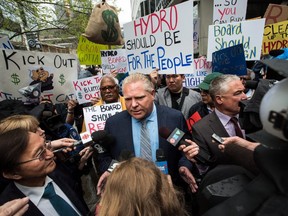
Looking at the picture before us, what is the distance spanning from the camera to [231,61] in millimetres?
3250

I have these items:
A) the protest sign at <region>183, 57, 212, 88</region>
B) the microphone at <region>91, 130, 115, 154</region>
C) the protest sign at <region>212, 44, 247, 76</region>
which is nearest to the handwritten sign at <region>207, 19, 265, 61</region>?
the protest sign at <region>212, 44, 247, 76</region>

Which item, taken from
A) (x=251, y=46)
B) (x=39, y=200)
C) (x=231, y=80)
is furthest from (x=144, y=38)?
(x=39, y=200)

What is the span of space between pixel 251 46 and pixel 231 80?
1.46 m

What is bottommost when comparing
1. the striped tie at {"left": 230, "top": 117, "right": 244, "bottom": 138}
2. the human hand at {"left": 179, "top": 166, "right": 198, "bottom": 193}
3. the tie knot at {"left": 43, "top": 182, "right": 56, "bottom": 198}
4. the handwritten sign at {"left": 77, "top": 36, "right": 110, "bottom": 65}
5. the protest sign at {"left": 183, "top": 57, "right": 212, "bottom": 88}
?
the human hand at {"left": 179, "top": 166, "right": 198, "bottom": 193}

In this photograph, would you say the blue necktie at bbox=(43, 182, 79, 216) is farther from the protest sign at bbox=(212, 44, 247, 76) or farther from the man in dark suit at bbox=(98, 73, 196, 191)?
the protest sign at bbox=(212, 44, 247, 76)

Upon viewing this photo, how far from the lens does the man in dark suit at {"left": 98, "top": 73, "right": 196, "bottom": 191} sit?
6.54ft

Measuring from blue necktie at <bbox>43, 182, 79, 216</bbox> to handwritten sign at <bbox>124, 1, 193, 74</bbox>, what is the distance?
1.75 m

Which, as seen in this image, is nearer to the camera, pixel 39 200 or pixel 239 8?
pixel 39 200

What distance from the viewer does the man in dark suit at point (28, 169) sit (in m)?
1.37

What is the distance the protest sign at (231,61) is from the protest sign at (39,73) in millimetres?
2458

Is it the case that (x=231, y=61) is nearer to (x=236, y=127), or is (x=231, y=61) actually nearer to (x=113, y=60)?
(x=236, y=127)

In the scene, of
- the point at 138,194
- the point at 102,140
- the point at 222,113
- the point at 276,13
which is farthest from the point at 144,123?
the point at 276,13

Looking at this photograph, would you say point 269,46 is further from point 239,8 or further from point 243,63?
point 243,63

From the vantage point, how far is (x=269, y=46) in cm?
417
